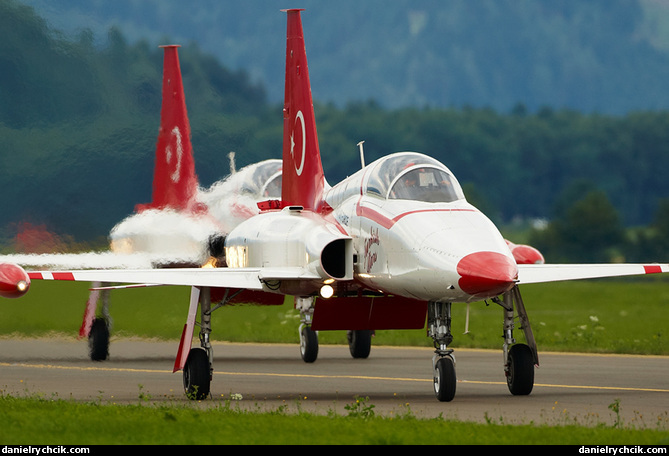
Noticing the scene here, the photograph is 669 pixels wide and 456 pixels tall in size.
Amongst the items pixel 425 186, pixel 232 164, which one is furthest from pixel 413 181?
pixel 232 164

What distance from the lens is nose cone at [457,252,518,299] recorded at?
44.6 feet

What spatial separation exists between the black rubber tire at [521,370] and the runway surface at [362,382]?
0.15m

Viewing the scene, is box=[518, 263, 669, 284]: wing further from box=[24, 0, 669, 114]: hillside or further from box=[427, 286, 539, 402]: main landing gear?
box=[24, 0, 669, 114]: hillside

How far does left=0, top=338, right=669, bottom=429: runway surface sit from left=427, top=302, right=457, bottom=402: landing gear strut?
0.62 feet

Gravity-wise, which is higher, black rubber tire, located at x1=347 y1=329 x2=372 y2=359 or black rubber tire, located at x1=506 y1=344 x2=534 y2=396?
black rubber tire, located at x1=347 y1=329 x2=372 y2=359

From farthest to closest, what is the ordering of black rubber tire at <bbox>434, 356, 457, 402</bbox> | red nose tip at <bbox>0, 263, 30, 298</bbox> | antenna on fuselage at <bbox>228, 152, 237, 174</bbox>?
1. antenna on fuselage at <bbox>228, 152, 237, 174</bbox>
2. red nose tip at <bbox>0, 263, 30, 298</bbox>
3. black rubber tire at <bbox>434, 356, 457, 402</bbox>

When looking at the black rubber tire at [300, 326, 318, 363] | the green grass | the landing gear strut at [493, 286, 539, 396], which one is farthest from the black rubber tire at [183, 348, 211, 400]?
the black rubber tire at [300, 326, 318, 363]

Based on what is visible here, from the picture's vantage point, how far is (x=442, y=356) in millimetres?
14672

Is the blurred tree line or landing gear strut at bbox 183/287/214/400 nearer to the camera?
landing gear strut at bbox 183/287/214/400

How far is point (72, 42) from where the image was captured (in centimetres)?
2253

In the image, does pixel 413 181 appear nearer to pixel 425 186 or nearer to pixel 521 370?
pixel 425 186

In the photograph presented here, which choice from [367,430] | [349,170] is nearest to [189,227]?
[367,430]

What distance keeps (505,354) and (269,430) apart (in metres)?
5.52

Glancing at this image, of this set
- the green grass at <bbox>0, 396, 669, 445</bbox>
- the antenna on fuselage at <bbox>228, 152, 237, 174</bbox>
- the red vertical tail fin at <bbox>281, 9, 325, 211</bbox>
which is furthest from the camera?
the antenna on fuselage at <bbox>228, 152, 237, 174</bbox>
